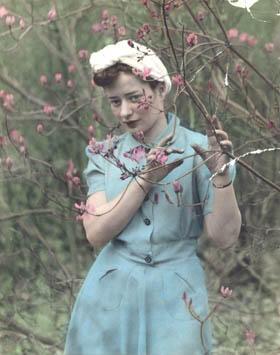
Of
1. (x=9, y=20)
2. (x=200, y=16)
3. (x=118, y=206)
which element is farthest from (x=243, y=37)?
(x=118, y=206)

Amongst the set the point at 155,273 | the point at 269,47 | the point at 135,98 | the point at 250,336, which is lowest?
the point at 250,336

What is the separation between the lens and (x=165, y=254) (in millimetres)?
2982

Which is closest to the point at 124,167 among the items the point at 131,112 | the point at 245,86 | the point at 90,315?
the point at 131,112

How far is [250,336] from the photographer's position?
11.4ft

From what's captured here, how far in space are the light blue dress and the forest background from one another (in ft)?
2.24

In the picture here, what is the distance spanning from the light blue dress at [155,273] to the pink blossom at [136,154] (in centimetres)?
9

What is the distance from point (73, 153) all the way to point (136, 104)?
93 cm

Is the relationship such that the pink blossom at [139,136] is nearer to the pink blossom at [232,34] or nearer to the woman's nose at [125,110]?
the woman's nose at [125,110]

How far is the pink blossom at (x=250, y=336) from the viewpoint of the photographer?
11.4 feet

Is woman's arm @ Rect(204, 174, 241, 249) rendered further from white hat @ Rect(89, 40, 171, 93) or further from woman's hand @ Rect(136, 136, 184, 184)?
white hat @ Rect(89, 40, 171, 93)

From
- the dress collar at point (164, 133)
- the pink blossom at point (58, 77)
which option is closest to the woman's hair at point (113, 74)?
the dress collar at point (164, 133)

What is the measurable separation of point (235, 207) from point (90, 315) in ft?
1.54

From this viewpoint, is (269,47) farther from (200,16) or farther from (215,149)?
(215,149)

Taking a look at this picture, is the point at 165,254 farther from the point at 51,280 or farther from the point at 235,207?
the point at 51,280
